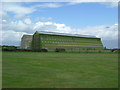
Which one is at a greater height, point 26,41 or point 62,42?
point 26,41

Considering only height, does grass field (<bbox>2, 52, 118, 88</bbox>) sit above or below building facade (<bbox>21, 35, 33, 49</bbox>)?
below

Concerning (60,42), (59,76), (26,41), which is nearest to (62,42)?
(60,42)

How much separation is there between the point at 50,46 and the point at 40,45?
4.53 metres

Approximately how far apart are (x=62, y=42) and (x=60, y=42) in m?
1.45

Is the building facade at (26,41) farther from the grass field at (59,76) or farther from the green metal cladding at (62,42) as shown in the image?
the grass field at (59,76)

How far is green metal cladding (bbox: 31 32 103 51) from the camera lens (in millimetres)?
77688

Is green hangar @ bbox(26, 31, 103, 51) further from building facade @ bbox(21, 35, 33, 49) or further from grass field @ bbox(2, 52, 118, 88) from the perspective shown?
grass field @ bbox(2, 52, 118, 88)

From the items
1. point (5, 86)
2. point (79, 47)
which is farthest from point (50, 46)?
point (5, 86)

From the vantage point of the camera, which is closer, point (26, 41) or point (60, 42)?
point (60, 42)

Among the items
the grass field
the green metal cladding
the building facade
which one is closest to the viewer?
the grass field

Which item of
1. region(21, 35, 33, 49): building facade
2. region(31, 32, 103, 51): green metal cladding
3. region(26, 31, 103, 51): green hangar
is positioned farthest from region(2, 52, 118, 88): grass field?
region(21, 35, 33, 49): building facade

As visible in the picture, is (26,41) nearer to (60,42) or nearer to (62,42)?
(60,42)

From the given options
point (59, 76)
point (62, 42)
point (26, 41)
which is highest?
point (26, 41)

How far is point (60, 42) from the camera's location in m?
83.9
